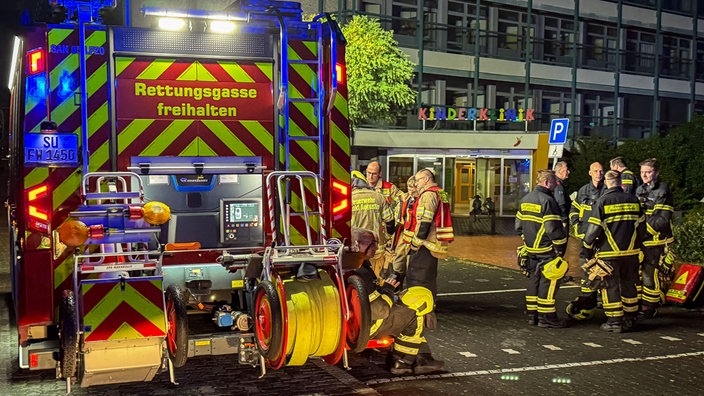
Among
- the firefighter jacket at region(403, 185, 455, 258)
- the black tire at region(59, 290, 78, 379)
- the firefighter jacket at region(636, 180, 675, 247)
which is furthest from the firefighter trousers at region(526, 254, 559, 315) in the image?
the black tire at region(59, 290, 78, 379)

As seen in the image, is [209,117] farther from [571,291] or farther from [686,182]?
[686,182]

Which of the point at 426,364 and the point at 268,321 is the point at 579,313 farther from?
the point at 268,321

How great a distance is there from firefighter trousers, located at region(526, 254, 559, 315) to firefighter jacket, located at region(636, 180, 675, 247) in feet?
5.64

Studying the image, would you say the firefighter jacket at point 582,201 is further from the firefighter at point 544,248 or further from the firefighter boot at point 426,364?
the firefighter boot at point 426,364

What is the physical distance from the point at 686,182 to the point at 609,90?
17.8m

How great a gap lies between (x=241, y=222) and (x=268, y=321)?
1309 millimetres

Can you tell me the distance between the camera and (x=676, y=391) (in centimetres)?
634

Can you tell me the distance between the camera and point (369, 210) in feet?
31.1

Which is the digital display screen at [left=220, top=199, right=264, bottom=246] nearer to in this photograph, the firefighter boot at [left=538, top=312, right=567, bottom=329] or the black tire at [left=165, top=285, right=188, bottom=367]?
the black tire at [left=165, top=285, right=188, bottom=367]

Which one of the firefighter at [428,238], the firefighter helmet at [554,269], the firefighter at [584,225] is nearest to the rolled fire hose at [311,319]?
the firefighter at [428,238]

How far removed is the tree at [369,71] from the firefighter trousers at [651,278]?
11652 millimetres

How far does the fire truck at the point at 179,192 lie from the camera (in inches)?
205

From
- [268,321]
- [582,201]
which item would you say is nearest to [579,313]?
[582,201]

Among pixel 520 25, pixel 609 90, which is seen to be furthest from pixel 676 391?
pixel 609 90
